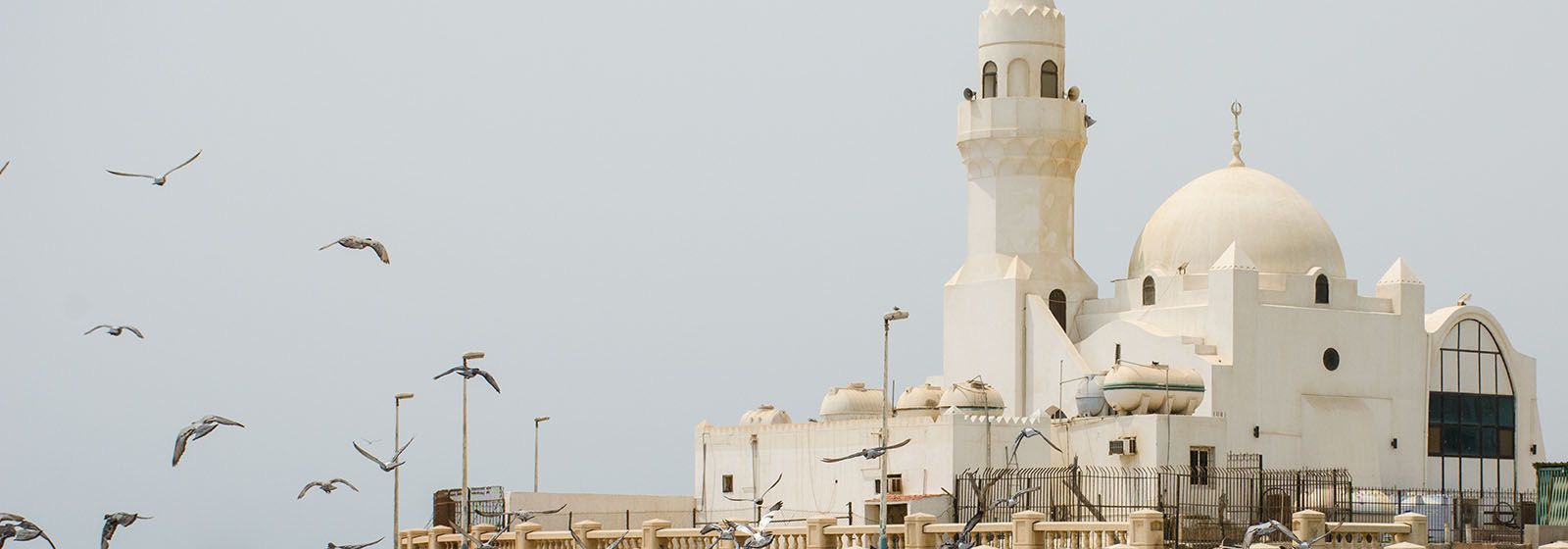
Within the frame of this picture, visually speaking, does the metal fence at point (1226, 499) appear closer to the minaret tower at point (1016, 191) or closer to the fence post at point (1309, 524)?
the fence post at point (1309, 524)

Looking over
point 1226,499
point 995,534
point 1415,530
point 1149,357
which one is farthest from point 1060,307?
point 995,534

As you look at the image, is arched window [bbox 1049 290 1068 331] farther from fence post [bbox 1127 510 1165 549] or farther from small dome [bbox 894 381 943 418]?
fence post [bbox 1127 510 1165 549]

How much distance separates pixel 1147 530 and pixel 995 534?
3.75 m

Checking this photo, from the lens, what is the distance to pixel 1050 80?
74.0 meters

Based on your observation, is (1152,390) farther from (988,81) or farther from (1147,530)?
(1147,530)

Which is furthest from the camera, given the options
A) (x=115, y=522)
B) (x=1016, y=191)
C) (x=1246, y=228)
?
(x=1016, y=191)

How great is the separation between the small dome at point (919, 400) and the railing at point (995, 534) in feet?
33.7

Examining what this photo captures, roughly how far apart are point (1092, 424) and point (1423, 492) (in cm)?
790

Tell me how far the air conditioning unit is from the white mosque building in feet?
0.17

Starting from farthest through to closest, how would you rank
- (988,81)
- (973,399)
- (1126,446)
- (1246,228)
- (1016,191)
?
(988,81)
(1016,191)
(1246,228)
(973,399)
(1126,446)

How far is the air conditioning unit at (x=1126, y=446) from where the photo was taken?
214ft

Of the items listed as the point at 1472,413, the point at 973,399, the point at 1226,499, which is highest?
the point at 973,399

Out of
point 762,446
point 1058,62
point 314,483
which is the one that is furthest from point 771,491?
point 314,483

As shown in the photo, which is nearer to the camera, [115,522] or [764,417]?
[115,522]
